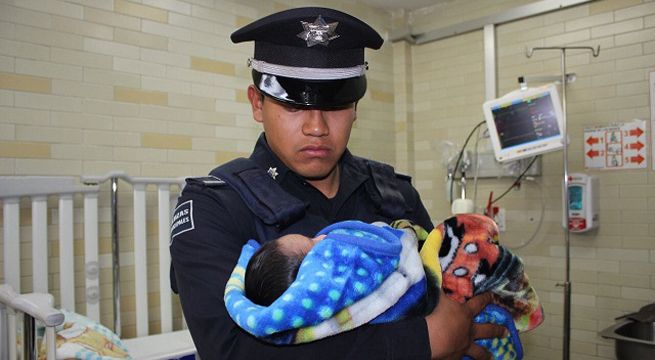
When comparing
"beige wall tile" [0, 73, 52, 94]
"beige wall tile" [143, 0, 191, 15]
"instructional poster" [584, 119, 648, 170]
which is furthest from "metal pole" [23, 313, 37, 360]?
"instructional poster" [584, 119, 648, 170]

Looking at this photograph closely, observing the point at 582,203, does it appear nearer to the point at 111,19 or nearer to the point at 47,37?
the point at 111,19

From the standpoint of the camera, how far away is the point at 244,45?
308cm

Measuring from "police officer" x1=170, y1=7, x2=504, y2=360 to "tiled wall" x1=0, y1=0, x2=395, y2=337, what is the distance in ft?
4.95

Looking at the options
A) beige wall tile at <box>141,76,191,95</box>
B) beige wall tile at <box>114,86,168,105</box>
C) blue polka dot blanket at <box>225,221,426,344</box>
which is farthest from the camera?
beige wall tile at <box>141,76,191,95</box>

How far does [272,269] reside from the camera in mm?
829

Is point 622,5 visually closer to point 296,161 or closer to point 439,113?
point 439,113

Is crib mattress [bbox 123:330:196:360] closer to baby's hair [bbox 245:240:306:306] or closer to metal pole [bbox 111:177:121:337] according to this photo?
metal pole [bbox 111:177:121:337]

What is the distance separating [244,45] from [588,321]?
259 cm

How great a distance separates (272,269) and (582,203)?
252 centimetres

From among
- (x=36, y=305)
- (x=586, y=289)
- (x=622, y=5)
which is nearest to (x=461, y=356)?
(x=36, y=305)

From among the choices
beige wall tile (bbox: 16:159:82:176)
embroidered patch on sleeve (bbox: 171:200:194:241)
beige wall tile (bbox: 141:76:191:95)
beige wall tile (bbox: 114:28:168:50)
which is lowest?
embroidered patch on sleeve (bbox: 171:200:194:241)

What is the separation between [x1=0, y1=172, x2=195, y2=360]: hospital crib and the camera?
82.7 inches

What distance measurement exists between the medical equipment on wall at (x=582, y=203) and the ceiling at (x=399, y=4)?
5.37 feet

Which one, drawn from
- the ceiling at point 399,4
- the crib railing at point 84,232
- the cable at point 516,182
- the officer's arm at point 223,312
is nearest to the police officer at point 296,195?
the officer's arm at point 223,312
